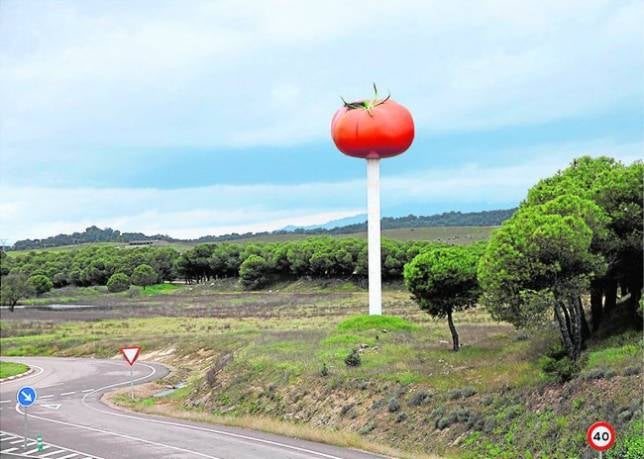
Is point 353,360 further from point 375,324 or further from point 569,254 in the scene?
point 569,254

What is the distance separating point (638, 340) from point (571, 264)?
4382 mm

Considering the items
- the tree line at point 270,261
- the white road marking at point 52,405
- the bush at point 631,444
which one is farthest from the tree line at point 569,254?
the tree line at point 270,261

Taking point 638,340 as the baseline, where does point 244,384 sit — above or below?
below

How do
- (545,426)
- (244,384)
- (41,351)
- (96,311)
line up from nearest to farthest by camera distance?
(545,426), (244,384), (41,351), (96,311)

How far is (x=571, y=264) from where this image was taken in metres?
27.5

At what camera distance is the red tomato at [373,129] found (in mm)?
44938

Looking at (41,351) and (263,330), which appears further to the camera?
(41,351)

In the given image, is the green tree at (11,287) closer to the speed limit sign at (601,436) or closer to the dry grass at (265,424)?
the speed limit sign at (601,436)

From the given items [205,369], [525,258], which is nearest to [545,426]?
[525,258]

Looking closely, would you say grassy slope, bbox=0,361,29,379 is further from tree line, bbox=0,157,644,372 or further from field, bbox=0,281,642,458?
field, bbox=0,281,642,458

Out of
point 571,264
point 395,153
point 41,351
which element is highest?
point 395,153

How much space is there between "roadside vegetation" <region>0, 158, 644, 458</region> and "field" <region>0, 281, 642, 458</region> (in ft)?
0.27

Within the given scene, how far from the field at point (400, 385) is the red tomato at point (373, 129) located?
11.0 meters

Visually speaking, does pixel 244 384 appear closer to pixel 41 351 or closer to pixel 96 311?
pixel 41 351
